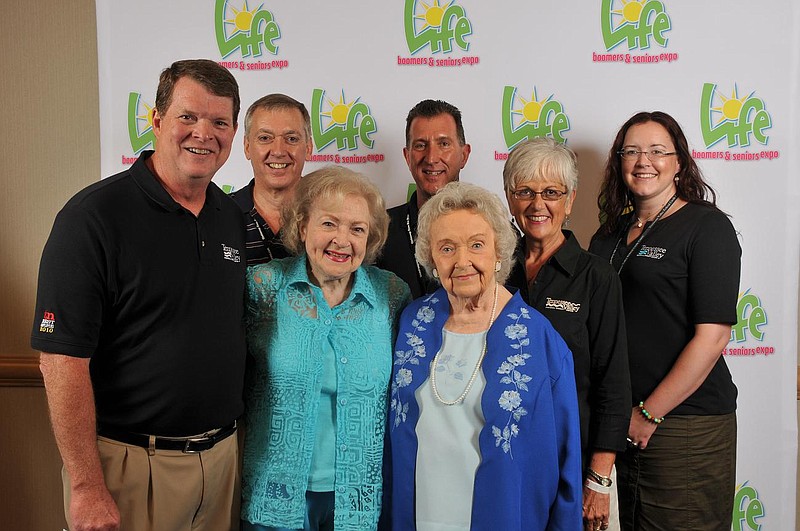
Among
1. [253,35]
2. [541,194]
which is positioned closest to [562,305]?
[541,194]

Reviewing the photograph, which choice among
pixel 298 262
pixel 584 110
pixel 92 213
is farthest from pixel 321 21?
pixel 92 213

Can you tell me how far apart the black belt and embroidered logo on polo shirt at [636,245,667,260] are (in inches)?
57.8

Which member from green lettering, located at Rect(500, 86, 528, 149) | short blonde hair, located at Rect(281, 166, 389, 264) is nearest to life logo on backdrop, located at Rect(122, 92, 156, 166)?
short blonde hair, located at Rect(281, 166, 389, 264)

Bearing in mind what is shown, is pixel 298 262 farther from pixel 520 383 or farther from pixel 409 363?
pixel 520 383

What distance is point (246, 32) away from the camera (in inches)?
111

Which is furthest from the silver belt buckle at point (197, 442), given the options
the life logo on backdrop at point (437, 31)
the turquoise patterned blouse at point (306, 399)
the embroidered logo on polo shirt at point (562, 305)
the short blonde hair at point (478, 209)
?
the life logo on backdrop at point (437, 31)

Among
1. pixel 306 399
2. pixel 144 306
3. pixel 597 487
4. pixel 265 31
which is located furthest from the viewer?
pixel 265 31

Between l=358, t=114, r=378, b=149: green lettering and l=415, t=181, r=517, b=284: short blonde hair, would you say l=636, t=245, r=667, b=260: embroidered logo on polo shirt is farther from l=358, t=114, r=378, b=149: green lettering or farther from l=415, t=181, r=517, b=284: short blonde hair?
l=358, t=114, r=378, b=149: green lettering

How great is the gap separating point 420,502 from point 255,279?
774 millimetres

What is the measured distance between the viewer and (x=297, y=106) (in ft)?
8.03

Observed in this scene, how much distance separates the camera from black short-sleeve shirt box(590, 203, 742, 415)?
212 centimetres

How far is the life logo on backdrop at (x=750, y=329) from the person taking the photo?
2.78 meters

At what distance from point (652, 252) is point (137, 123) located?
87.2 inches

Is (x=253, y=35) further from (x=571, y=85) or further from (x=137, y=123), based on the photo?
(x=571, y=85)
